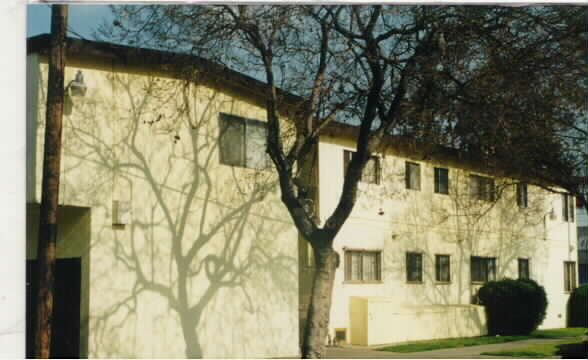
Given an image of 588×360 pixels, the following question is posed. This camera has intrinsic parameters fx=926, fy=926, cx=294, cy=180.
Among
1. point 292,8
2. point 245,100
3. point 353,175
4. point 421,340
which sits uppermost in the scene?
point 292,8

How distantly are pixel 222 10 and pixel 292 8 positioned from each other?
4.27ft

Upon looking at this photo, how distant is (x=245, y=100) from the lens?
17.8m

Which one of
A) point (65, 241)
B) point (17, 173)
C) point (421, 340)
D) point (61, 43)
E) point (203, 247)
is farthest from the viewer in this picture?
point (421, 340)

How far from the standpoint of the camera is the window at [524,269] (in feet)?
70.9

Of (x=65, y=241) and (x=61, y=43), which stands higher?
(x=61, y=43)

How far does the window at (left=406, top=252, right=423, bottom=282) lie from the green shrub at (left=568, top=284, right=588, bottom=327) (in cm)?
362

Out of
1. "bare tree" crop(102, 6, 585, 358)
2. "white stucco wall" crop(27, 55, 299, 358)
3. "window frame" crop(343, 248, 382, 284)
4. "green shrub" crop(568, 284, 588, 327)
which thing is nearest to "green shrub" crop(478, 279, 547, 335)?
"green shrub" crop(568, 284, 588, 327)

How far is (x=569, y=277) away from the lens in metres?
22.1

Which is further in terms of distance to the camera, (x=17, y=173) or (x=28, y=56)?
(x=28, y=56)

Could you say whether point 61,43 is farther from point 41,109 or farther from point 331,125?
point 331,125

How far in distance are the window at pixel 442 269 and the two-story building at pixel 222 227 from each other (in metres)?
0.06

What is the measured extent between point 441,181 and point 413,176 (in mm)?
807

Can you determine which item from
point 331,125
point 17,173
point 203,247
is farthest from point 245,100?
point 17,173

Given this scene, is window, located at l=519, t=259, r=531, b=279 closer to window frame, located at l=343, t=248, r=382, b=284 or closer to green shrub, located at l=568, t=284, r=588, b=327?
green shrub, located at l=568, t=284, r=588, b=327
